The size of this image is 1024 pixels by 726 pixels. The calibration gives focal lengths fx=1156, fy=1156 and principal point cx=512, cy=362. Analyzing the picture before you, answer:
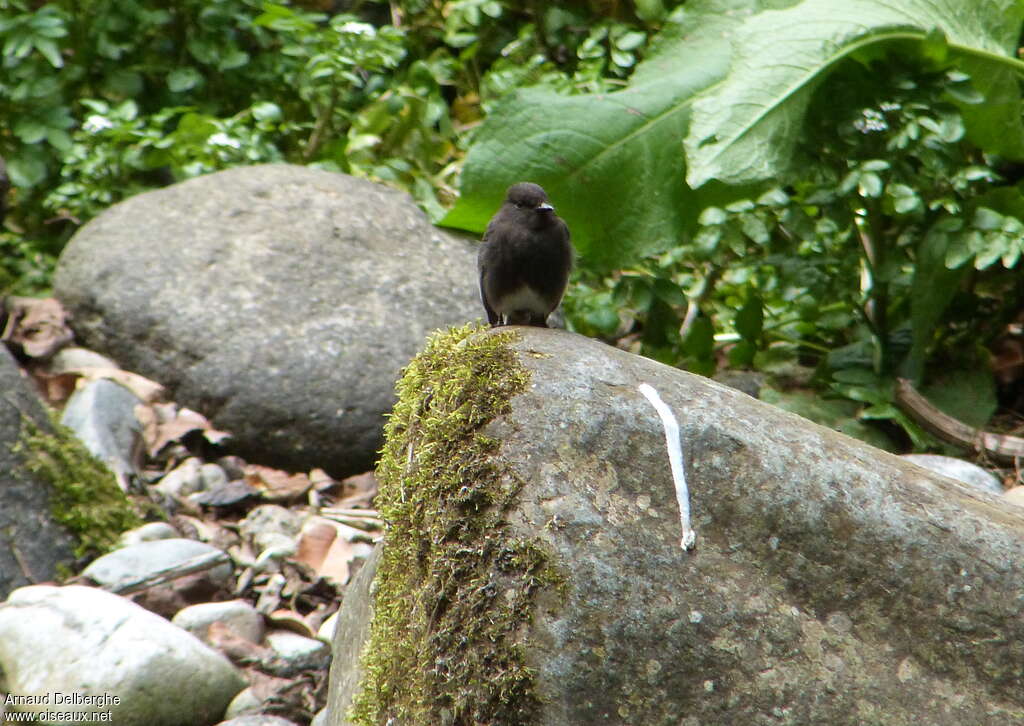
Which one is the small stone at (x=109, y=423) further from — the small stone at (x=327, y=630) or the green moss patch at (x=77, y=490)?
the small stone at (x=327, y=630)

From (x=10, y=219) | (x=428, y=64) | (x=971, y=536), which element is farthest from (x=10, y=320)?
(x=971, y=536)

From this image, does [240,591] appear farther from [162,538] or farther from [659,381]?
[659,381]

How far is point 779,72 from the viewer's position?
4246 millimetres

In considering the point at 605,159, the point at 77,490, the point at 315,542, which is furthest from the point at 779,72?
the point at 77,490

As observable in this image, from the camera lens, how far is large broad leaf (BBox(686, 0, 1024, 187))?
13.8 ft

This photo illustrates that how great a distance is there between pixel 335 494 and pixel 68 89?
11.1 ft

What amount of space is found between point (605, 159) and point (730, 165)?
610mm

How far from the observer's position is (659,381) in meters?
2.88

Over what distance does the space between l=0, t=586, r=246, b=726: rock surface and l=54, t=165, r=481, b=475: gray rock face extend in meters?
1.54

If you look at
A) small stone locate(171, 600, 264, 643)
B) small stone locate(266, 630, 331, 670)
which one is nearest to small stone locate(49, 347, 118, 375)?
small stone locate(171, 600, 264, 643)

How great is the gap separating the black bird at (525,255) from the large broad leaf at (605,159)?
660 mm

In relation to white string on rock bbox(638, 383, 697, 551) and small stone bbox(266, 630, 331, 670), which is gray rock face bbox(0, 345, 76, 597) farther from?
white string on rock bbox(638, 383, 697, 551)

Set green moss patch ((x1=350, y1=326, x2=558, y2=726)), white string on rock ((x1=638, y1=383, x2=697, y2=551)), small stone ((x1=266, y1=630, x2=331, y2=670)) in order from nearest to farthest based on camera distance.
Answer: green moss patch ((x1=350, y1=326, x2=558, y2=726)) → white string on rock ((x1=638, y1=383, x2=697, y2=551)) → small stone ((x1=266, y1=630, x2=331, y2=670))

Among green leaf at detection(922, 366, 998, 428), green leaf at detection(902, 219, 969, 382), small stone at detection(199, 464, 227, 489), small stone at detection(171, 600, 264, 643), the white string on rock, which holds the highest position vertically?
the white string on rock
